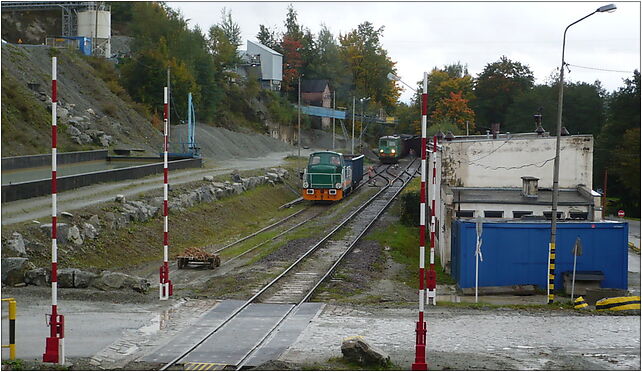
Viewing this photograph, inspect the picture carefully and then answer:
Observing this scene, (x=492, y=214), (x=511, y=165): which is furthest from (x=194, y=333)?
(x=511, y=165)

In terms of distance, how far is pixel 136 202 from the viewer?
3158 cm

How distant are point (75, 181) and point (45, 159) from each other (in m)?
7.14

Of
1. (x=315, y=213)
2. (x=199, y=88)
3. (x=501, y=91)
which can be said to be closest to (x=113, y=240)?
(x=315, y=213)

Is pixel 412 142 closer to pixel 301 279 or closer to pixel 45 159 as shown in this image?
pixel 45 159

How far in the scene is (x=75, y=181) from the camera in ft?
110

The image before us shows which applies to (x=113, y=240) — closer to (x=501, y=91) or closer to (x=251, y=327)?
(x=251, y=327)

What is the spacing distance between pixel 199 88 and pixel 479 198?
158 ft

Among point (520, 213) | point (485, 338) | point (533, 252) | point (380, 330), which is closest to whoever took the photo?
point (485, 338)

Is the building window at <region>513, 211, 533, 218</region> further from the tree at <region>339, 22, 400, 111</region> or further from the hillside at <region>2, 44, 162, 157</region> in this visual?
the tree at <region>339, 22, 400, 111</region>

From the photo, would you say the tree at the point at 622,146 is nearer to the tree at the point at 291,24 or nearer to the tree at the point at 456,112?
the tree at the point at 456,112

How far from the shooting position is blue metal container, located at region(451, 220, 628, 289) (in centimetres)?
2253

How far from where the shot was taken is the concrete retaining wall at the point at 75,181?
2769cm

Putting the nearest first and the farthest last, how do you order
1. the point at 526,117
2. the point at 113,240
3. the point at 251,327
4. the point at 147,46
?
the point at 251,327 → the point at 113,240 → the point at 147,46 → the point at 526,117

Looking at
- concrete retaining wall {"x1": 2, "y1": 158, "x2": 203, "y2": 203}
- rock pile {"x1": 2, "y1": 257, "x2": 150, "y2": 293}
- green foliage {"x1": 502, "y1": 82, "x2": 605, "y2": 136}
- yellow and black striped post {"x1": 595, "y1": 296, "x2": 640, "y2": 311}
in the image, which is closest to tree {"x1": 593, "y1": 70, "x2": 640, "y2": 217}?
green foliage {"x1": 502, "y1": 82, "x2": 605, "y2": 136}
